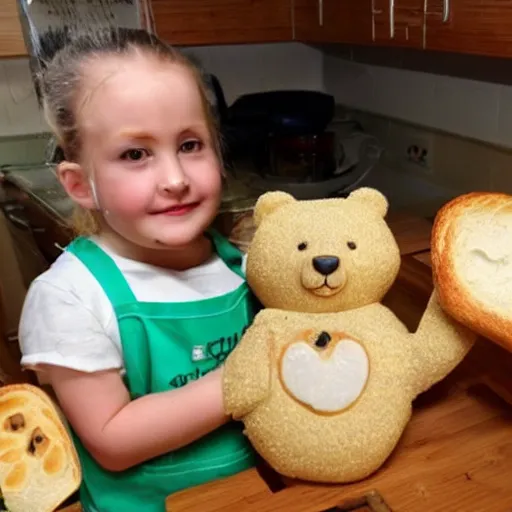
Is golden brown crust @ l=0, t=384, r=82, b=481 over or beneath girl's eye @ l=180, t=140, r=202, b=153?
beneath

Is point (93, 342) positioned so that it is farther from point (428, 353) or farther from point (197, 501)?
point (428, 353)

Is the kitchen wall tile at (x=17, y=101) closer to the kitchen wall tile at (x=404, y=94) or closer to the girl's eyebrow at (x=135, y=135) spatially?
the kitchen wall tile at (x=404, y=94)

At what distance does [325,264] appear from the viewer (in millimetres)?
498

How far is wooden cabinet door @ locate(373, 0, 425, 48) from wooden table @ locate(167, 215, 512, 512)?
544 millimetres

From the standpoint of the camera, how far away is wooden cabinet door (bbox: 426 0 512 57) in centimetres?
81

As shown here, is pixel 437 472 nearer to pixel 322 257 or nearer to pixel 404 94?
pixel 322 257

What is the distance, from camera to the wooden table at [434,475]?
1.65ft

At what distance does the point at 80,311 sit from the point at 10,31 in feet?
2.81

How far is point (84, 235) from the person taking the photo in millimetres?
640

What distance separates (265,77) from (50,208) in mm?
791

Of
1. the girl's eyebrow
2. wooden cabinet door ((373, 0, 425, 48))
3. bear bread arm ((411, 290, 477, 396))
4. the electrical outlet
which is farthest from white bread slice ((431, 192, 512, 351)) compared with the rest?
the electrical outlet

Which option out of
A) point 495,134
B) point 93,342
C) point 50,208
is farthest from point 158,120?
point 495,134

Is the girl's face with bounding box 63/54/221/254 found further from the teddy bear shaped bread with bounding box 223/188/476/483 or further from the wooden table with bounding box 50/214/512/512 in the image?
the wooden table with bounding box 50/214/512/512

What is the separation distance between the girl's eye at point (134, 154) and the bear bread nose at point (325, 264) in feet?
0.56
